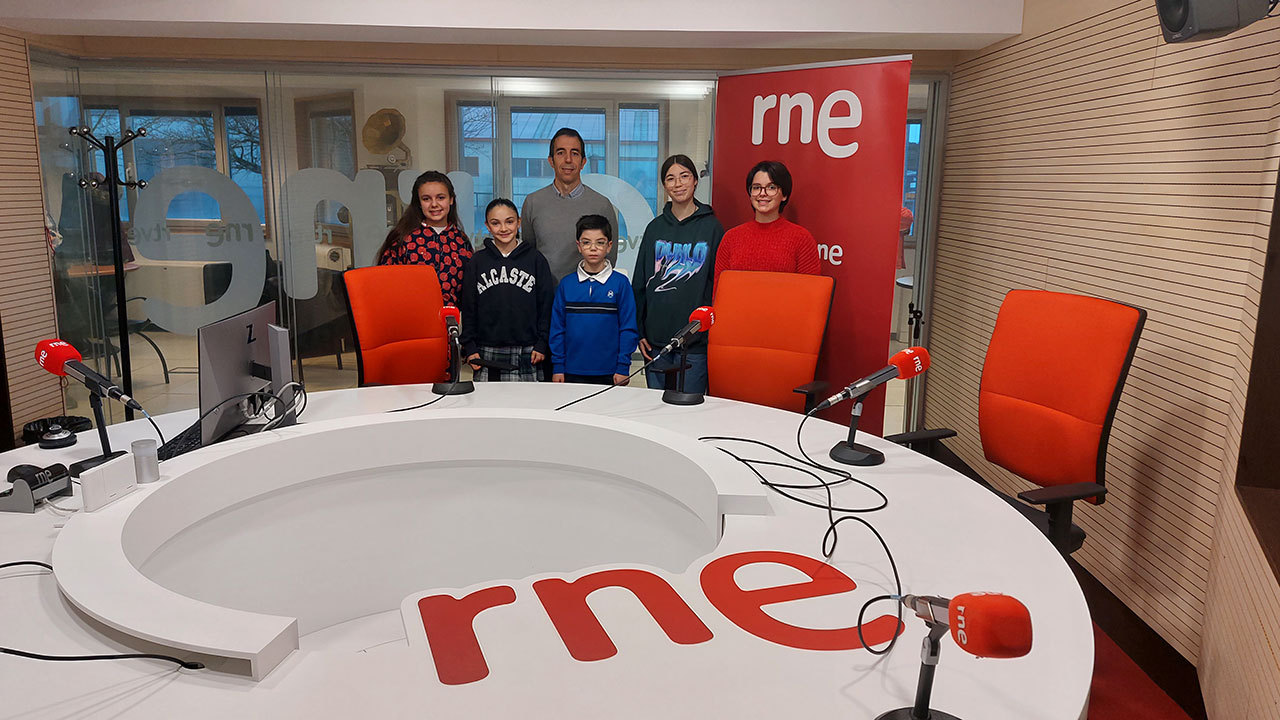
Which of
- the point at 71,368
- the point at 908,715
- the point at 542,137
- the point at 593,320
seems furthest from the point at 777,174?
the point at 908,715

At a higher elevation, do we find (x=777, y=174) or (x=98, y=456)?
(x=777, y=174)

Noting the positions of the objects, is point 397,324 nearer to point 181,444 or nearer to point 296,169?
point 181,444

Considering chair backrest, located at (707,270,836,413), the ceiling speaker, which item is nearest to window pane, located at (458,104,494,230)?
chair backrest, located at (707,270,836,413)

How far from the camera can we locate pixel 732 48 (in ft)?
14.9

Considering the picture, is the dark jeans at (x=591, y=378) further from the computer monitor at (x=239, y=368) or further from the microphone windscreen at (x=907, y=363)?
the microphone windscreen at (x=907, y=363)

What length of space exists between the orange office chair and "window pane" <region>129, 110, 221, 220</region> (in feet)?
13.7

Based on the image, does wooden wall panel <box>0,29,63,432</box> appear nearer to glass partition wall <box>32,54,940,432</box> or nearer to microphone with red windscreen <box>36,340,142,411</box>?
glass partition wall <box>32,54,940,432</box>

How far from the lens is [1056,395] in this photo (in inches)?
95.3

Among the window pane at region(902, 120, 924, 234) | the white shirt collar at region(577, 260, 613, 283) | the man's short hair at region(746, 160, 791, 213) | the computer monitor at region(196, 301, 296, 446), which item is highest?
the window pane at region(902, 120, 924, 234)

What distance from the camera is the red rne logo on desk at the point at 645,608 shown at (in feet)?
4.27

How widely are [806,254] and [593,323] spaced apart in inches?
40.0

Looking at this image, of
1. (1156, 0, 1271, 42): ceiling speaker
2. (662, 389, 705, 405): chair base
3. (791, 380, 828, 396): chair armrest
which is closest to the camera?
(1156, 0, 1271, 42): ceiling speaker

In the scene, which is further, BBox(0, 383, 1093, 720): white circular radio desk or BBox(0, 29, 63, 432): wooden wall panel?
BBox(0, 29, 63, 432): wooden wall panel

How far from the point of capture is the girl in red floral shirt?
3913mm
